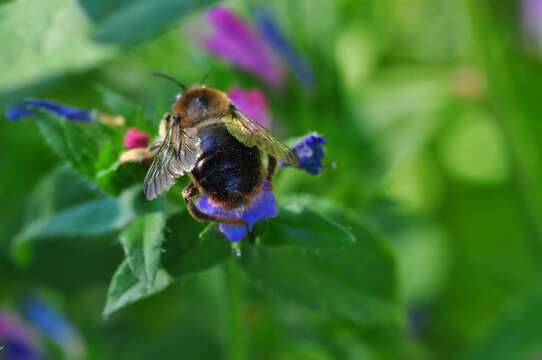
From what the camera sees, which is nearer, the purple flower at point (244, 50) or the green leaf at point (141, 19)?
the green leaf at point (141, 19)

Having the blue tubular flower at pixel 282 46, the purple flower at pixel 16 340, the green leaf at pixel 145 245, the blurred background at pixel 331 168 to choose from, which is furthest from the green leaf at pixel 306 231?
the purple flower at pixel 16 340

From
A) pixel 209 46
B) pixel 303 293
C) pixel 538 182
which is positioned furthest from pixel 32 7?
pixel 538 182

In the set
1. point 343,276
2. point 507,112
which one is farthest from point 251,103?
point 507,112

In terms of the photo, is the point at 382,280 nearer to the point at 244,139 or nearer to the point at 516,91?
the point at 244,139

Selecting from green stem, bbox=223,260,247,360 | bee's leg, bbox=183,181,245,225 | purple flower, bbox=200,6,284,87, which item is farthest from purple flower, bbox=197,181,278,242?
purple flower, bbox=200,6,284,87

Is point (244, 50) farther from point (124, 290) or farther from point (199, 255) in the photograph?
point (124, 290)

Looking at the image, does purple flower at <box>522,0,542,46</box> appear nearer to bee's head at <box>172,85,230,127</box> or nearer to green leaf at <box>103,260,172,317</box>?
bee's head at <box>172,85,230,127</box>

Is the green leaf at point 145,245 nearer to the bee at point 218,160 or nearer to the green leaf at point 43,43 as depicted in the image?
the bee at point 218,160
